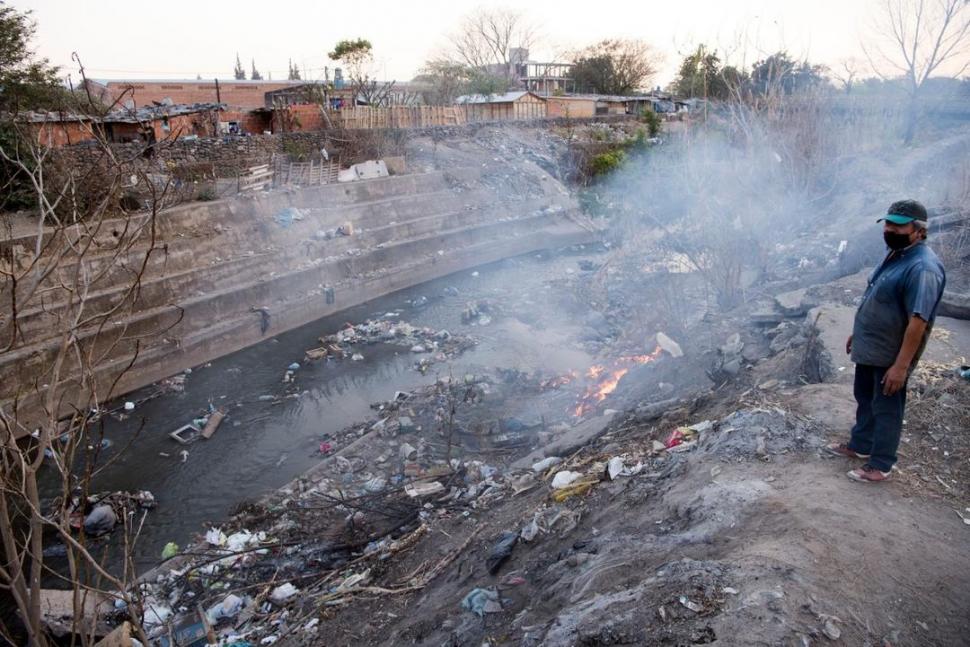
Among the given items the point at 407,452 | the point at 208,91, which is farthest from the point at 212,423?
the point at 208,91

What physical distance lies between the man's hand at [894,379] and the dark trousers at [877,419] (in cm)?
7

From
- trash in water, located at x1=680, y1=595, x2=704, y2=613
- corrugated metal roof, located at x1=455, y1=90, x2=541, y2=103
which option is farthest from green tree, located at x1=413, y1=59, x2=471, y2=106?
trash in water, located at x1=680, y1=595, x2=704, y2=613

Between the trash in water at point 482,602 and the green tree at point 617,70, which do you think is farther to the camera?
the green tree at point 617,70

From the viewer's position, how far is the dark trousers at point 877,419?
2.92 meters

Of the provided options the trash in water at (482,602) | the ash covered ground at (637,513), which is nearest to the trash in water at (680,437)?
the ash covered ground at (637,513)

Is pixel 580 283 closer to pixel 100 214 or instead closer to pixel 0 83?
pixel 100 214

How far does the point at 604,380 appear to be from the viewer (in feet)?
24.9

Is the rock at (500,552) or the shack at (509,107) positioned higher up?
the shack at (509,107)

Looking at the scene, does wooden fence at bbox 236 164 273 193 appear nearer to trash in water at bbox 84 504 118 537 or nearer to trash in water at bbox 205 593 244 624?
trash in water at bbox 84 504 118 537

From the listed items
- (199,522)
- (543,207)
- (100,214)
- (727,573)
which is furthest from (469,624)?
(543,207)

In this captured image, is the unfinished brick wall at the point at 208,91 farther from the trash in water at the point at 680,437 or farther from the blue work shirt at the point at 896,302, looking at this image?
the blue work shirt at the point at 896,302

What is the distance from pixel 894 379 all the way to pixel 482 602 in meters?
2.28

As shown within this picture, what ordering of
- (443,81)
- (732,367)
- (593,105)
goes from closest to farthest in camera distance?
(732,367) < (593,105) < (443,81)

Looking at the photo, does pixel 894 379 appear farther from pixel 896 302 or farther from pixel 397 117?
pixel 397 117
